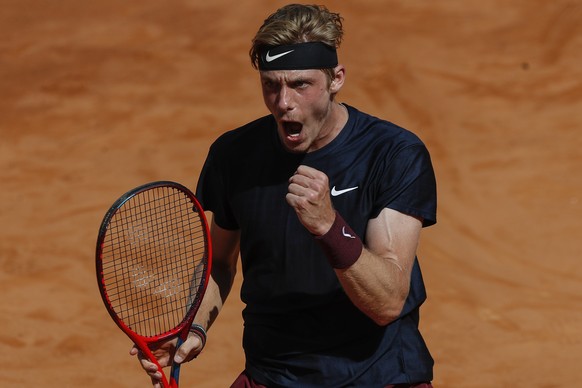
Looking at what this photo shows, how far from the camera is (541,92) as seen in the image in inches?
446

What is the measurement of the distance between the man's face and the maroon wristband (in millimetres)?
447

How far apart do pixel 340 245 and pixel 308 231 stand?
1.29 ft

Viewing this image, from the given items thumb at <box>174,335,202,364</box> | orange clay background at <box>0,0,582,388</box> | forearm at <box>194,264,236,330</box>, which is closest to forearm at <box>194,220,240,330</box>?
forearm at <box>194,264,236,330</box>

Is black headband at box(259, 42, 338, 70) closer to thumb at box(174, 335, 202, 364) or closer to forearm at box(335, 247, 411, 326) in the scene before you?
forearm at box(335, 247, 411, 326)

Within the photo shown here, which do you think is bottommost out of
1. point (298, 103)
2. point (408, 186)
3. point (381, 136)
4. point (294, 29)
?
point (408, 186)

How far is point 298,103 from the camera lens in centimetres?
419

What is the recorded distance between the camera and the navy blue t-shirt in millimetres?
4258

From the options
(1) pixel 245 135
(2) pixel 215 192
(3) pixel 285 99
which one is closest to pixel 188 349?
(2) pixel 215 192

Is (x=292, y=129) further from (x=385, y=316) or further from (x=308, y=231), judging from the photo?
(x=385, y=316)

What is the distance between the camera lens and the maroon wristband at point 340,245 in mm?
3842

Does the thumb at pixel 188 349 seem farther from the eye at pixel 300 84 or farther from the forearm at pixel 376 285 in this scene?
the eye at pixel 300 84

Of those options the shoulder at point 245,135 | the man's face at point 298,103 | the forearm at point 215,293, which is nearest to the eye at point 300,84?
the man's face at point 298,103

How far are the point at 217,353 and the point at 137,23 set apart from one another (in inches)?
209

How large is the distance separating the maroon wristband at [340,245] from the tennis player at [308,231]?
0.56 feet
